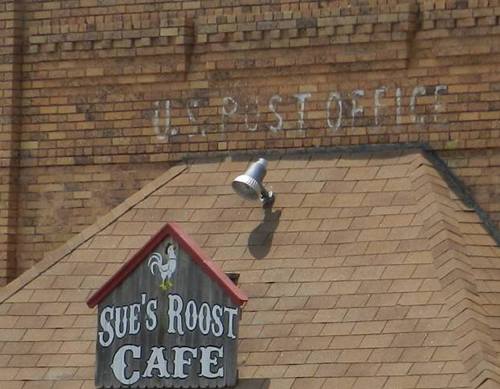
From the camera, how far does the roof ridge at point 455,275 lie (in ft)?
62.1

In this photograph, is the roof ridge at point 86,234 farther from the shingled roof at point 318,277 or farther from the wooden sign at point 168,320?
the wooden sign at point 168,320

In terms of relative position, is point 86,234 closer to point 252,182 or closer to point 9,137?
point 9,137

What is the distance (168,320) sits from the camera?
20.0 meters

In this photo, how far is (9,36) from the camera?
23938 millimetres

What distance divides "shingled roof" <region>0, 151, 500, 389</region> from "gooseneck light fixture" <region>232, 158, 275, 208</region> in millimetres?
527

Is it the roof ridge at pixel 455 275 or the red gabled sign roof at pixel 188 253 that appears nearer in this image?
the roof ridge at pixel 455 275

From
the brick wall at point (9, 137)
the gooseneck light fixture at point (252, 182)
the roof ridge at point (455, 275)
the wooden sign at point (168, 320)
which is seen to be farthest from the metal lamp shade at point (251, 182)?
the brick wall at point (9, 137)

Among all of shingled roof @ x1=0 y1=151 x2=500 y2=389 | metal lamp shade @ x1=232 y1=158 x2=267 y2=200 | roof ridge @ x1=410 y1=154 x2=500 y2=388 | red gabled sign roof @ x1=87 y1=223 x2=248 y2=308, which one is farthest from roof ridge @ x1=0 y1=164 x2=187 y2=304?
roof ridge @ x1=410 y1=154 x2=500 y2=388

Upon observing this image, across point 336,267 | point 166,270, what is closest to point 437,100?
point 336,267

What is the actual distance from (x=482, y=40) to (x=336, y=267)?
2.96 meters

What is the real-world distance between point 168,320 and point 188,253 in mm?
659

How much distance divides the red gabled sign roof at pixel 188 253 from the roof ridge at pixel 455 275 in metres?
1.93

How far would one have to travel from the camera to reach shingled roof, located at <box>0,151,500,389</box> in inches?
766

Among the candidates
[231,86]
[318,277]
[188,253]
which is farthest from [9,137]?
[318,277]
